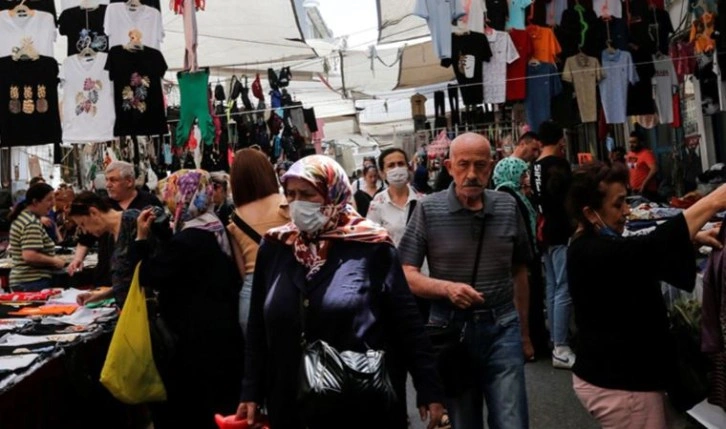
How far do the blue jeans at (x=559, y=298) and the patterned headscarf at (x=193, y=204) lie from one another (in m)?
3.16

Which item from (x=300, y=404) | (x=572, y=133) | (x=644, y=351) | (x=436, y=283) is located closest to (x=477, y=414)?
(x=436, y=283)

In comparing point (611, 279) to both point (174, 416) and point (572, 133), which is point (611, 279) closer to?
point (174, 416)

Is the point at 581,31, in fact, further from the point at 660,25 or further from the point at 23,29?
the point at 23,29

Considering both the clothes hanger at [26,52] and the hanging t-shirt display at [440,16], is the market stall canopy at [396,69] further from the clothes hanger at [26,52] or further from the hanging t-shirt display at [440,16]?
the clothes hanger at [26,52]

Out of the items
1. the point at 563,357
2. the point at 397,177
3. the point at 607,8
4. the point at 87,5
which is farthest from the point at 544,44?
the point at 87,5

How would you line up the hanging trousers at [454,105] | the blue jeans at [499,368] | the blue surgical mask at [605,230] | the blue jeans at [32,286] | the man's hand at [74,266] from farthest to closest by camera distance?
the hanging trousers at [454,105]
the blue jeans at [32,286]
the man's hand at [74,266]
the blue jeans at [499,368]
the blue surgical mask at [605,230]

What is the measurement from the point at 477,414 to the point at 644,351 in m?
0.90

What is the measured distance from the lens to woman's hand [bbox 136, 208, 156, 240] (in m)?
4.09

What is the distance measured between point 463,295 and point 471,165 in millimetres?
603

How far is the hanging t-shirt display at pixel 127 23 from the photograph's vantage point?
6789 mm

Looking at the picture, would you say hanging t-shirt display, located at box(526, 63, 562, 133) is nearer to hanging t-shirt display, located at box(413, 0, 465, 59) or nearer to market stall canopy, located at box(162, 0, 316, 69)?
hanging t-shirt display, located at box(413, 0, 465, 59)

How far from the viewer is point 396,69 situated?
11.3m

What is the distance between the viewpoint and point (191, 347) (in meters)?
3.83

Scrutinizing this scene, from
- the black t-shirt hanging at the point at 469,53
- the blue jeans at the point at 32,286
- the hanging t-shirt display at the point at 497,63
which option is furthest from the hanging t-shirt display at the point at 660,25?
the blue jeans at the point at 32,286
